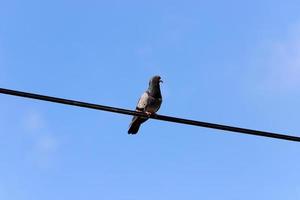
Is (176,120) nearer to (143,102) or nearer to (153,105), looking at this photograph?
(153,105)

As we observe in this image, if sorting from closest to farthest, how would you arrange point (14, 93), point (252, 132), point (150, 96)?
point (14, 93) < point (252, 132) < point (150, 96)

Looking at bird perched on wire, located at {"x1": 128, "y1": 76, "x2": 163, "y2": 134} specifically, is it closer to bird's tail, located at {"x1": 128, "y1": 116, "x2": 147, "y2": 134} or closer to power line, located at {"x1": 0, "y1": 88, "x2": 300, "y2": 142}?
bird's tail, located at {"x1": 128, "y1": 116, "x2": 147, "y2": 134}

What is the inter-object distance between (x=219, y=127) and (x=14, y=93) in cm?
231

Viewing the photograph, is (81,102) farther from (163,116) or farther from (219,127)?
(219,127)

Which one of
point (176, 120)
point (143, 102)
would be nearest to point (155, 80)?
point (143, 102)

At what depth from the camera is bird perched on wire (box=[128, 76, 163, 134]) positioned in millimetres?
12461

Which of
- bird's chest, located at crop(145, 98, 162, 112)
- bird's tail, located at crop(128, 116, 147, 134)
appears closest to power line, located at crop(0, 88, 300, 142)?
bird's chest, located at crop(145, 98, 162, 112)

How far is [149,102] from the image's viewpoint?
12.5 metres

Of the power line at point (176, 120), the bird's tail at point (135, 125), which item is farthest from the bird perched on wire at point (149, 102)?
the power line at point (176, 120)

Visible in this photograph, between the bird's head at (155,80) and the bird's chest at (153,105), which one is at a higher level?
the bird's head at (155,80)

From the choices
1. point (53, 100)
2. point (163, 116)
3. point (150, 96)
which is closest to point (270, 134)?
point (163, 116)

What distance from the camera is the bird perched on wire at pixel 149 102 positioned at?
12.5m

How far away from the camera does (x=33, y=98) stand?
271 inches

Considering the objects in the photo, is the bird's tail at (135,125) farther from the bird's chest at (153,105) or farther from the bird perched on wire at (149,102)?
the bird's chest at (153,105)
